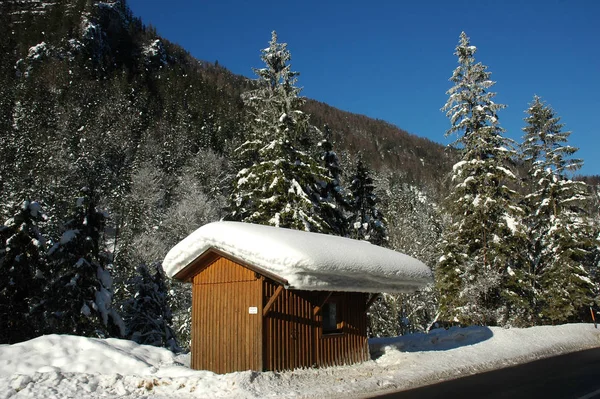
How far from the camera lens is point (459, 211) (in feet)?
87.7

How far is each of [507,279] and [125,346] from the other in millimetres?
19907

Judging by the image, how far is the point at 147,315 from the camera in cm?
2894

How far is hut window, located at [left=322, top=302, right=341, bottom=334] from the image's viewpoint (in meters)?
15.2

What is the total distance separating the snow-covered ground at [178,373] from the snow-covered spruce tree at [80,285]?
9308 mm

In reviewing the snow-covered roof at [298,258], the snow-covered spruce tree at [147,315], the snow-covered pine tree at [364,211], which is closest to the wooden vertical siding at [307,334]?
the snow-covered roof at [298,258]

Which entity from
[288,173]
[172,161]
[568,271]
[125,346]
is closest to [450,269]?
[568,271]

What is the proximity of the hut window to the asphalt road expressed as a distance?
3.41 meters

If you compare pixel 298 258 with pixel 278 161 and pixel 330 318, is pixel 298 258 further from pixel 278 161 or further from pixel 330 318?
pixel 278 161

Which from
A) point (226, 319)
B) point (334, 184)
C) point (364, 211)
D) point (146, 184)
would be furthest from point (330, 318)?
point (146, 184)

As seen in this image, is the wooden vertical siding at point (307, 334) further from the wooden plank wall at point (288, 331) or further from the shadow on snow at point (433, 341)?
the shadow on snow at point (433, 341)

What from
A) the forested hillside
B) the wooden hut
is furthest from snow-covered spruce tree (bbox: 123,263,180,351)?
the wooden hut

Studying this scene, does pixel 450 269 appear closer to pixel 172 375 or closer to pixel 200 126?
pixel 172 375

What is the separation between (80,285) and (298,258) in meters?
15.7

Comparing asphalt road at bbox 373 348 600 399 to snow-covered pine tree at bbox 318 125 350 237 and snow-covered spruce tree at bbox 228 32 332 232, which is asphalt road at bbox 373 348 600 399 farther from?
snow-covered pine tree at bbox 318 125 350 237
